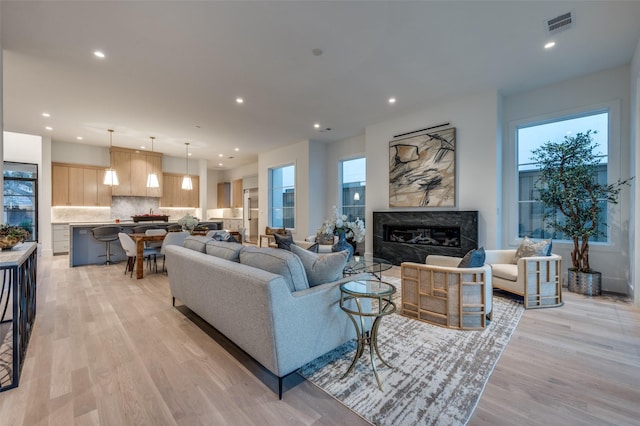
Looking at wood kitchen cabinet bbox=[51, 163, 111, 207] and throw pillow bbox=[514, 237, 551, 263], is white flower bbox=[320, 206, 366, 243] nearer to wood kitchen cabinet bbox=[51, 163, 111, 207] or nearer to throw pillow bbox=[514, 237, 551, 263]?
throw pillow bbox=[514, 237, 551, 263]

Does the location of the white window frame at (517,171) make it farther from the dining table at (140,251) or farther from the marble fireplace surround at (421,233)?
the dining table at (140,251)

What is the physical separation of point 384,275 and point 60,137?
345 inches

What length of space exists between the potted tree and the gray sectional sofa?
3.70 metres

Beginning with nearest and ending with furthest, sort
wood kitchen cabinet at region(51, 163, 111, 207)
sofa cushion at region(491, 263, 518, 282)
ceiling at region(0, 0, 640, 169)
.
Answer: ceiling at region(0, 0, 640, 169), sofa cushion at region(491, 263, 518, 282), wood kitchen cabinet at region(51, 163, 111, 207)

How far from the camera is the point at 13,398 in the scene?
1.70 m

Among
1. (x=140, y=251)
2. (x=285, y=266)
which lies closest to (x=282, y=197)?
(x=140, y=251)

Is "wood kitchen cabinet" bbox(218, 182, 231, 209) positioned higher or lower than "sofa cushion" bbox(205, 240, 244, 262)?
higher

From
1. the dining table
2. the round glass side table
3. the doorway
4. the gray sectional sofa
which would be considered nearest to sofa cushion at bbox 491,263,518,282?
the round glass side table

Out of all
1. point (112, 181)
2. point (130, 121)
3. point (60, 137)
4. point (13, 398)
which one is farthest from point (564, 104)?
point (60, 137)

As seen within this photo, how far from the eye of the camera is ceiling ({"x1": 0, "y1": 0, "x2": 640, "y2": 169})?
2660mm

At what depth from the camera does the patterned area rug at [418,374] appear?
160cm

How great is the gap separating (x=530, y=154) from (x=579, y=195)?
1.10 meters

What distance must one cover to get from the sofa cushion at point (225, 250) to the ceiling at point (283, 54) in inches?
88.8

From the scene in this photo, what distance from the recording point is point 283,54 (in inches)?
132
